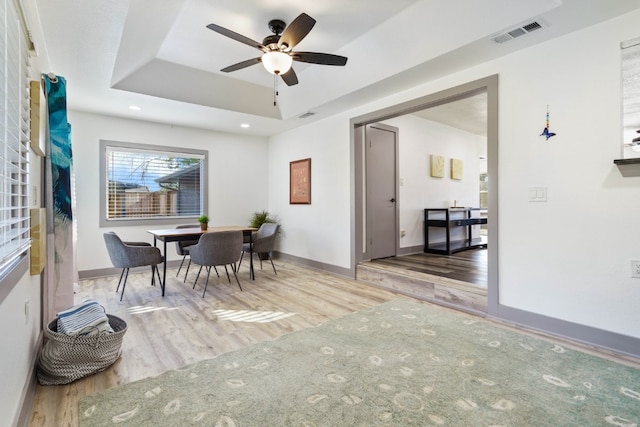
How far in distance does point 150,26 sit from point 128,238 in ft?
11.3

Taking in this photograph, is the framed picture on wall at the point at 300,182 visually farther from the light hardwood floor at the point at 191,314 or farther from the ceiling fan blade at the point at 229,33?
the ceiling fan blade at the point at 229,33

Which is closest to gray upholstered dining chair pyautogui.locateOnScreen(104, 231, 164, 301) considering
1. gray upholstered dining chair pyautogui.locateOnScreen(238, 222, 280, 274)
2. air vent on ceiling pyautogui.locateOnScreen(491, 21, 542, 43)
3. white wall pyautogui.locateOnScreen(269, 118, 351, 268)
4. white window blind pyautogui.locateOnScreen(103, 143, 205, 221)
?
gray upholstered dining chair pyautogui.locateOnScreen(238, 222, 280, 274)

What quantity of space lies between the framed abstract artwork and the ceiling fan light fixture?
4046 mm

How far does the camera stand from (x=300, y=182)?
566 centimetres

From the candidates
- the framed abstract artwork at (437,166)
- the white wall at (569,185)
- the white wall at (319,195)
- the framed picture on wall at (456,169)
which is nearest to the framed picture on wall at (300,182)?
the white wall at (319,195)

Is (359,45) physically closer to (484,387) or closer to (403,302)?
(403,302)

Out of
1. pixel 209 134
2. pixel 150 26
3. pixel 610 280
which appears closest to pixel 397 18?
pixel 150 26

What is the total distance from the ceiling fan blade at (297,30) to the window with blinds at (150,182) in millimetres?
3553

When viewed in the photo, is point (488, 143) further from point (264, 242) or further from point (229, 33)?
point (264, 242)

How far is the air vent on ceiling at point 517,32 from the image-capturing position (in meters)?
2.46

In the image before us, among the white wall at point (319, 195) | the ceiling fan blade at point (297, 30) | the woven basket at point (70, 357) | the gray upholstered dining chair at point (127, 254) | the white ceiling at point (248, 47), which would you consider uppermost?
the white ceiling at point (248, 47)

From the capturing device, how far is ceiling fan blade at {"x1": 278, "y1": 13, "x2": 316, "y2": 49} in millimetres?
2338

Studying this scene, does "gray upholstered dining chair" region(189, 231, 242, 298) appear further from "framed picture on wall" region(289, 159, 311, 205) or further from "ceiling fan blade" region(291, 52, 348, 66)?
"ceiling fan blade" region(291, 52, 348, 66)

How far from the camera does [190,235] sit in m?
A: 3.90
